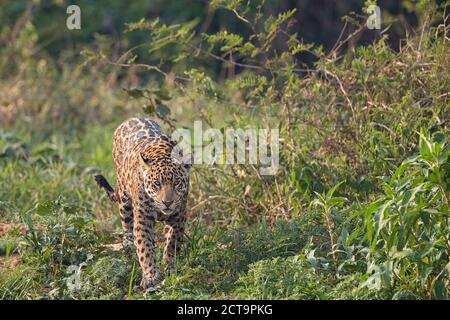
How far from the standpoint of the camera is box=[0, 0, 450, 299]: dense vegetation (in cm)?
642

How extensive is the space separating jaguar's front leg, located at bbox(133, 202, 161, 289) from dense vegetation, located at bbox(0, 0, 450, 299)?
11 centimetres

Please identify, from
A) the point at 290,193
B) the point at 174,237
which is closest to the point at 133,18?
the point at 290,193

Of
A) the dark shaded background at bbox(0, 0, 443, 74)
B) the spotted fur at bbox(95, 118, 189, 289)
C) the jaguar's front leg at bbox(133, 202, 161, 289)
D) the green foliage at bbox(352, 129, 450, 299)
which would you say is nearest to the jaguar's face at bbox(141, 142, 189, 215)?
the spotted fur at bbox(95, 118, 189, 289)

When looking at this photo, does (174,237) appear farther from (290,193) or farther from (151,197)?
(290,193)

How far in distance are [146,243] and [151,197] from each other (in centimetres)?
34

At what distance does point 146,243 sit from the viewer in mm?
7246

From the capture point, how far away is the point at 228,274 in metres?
7.24

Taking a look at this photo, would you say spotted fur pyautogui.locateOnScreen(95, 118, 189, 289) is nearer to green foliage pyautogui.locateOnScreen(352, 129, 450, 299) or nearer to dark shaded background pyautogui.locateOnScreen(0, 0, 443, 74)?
green foliage pyautogui.locateOnScreen(352, 129, 450, 299)

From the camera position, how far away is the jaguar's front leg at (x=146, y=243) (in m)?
7.05

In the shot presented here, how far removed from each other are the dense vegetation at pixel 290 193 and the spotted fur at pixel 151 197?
0.15m

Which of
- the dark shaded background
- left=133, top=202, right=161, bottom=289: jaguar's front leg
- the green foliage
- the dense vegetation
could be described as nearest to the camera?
the green foliage

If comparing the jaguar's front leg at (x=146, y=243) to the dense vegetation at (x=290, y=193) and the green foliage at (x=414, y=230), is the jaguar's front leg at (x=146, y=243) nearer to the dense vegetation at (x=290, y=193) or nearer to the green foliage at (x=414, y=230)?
the dense vegetation at (x=290, y=193)

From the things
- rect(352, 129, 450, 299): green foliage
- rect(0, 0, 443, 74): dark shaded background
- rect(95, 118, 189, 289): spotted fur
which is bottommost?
rect(352, 129, 450, 299): green foliage

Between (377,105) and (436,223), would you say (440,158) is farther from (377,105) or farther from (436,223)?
(377,105)
